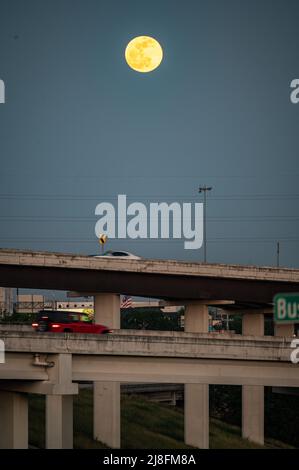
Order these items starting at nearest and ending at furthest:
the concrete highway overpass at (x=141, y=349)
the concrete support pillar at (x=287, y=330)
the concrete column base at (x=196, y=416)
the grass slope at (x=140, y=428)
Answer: the concrete highway overpass at (x=141, y=349) < the grass slope at (x=140, y=428) < the concrete column base at (x=196, y=416) < the concrete support pillar at (x=287, y=330)

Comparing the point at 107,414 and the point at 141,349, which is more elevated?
the point at 141,349

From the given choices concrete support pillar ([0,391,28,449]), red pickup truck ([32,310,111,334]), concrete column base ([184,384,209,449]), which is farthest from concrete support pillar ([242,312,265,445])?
concrete support pillar ([0,391,28,449])

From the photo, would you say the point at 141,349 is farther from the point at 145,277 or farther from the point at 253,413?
the point at 253,413

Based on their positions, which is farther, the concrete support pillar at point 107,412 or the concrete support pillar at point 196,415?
the concrete support pillar at point 196,415

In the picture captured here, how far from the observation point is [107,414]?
60.3 m

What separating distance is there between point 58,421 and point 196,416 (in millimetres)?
22189

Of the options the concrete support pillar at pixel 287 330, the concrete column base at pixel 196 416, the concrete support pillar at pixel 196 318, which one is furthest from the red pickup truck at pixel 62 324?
the concrete support pillar at pixel 287 330

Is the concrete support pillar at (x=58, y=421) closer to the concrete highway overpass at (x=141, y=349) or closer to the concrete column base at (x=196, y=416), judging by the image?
the concrete highway overpass at (x=141, y=349)

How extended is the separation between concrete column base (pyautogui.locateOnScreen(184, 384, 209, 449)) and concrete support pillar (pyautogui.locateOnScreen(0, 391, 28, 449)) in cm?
1988

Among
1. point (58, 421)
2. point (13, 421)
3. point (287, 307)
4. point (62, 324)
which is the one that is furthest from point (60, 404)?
point (287, 307)

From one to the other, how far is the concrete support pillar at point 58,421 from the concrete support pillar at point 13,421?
4.20 ft

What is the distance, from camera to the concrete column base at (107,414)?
2307 inches
